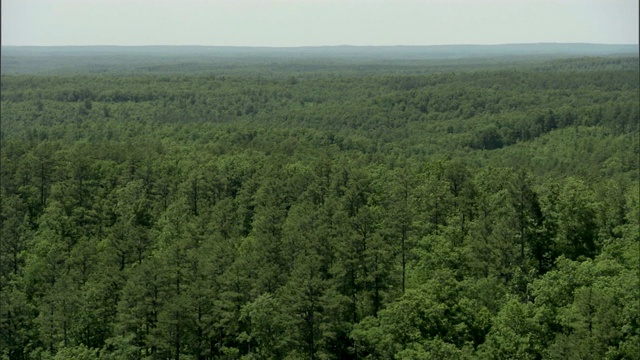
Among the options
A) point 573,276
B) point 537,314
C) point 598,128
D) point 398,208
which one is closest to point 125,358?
point 398,208

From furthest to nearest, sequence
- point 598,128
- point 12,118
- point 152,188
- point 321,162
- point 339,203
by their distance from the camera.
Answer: point 12,118 < point 598,128 < point 152,188 < point 321,162 < point 339,203

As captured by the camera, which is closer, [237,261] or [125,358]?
[125,358]

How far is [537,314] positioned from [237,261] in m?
18.2

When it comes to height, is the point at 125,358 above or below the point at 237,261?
below

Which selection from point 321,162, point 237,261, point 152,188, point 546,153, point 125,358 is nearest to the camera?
point 125,358

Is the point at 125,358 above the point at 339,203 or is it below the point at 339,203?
below

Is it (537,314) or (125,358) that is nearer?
(537,314)

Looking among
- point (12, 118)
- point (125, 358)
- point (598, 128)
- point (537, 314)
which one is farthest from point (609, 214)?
point (12, 118)

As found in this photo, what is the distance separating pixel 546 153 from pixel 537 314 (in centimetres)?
8444

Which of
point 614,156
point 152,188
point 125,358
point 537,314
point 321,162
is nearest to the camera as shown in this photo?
point 537,314

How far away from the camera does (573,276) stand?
43.7m

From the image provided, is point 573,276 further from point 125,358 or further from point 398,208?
point 125,358

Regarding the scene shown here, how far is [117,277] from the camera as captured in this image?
5041 cm

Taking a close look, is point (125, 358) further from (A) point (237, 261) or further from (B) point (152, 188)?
(B) point (152, 188)
